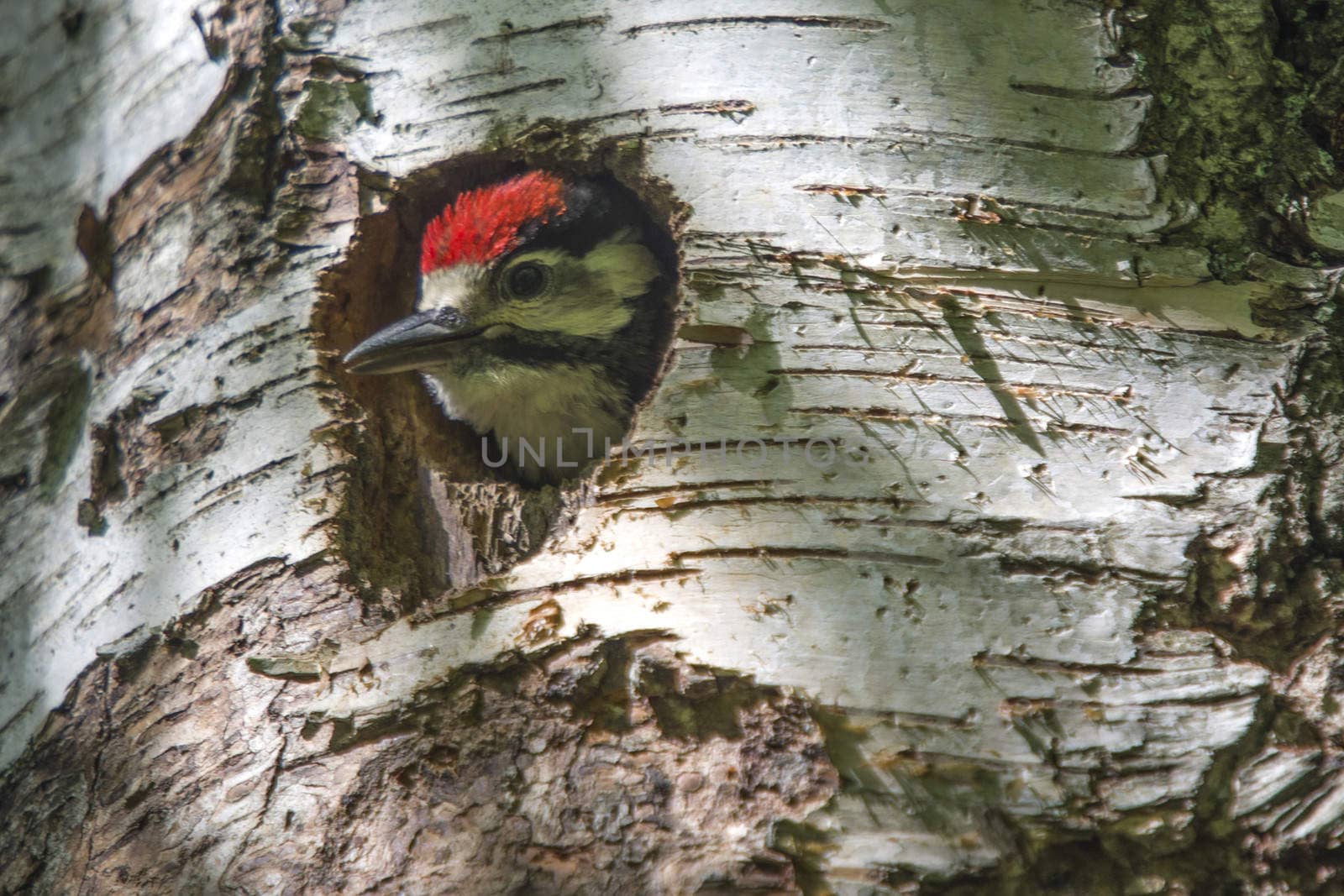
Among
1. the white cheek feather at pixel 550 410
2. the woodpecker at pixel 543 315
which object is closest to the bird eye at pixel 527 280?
the woodpecker at pixel 543 315

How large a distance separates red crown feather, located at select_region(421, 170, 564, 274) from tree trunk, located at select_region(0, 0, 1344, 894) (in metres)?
0.60

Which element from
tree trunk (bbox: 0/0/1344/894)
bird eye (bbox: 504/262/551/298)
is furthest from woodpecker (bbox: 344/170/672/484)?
tree trunk (bbox: 0/0/1344/894)

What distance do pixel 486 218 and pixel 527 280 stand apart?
1.02 ft

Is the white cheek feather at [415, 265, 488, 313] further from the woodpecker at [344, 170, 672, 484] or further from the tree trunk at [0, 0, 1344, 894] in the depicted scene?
the tree trunk at [0, 0, 1344, 894]

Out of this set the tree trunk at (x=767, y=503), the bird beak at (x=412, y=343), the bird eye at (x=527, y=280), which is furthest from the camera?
the bird eye at (x=527, y=280)

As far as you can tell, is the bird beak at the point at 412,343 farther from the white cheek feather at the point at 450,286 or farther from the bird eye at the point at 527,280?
the bird eye at the point at 527,280

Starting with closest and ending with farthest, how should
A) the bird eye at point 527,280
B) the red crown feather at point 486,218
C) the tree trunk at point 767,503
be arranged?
the tree trunk at point 767,503 < the red crown feather at point 486,218 < the bird eye at point 527,280

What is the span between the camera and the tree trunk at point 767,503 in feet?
4.62

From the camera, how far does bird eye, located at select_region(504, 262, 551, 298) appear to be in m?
3.03

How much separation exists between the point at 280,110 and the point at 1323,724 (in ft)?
7.16

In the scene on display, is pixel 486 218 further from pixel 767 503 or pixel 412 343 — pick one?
pixel 767 503

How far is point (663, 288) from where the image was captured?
3234 millimetres

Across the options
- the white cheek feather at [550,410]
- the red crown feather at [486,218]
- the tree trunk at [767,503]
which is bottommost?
the tree trunk at [767,503]

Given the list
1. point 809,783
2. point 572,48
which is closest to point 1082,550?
point 809,783
